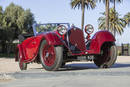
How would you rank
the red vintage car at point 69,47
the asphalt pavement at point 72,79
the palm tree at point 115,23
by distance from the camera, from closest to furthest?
the asphalt pavement at point 72,79 < the red vintage car at point 69,47 < the palm tree at point 115,23

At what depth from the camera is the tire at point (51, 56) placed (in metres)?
7.79

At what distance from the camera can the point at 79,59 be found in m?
8.54

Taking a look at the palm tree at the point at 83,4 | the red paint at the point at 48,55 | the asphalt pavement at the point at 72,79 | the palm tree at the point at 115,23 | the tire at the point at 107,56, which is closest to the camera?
the asphalt pavement at the point at 72,79

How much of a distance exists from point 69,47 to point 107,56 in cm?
153

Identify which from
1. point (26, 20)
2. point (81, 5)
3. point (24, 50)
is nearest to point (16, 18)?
point (26, 20)

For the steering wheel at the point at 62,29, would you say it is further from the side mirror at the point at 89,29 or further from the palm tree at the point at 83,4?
the palm tree at the point at 83,4

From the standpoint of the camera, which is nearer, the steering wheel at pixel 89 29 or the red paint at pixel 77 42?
the red paint at pixel 77 42

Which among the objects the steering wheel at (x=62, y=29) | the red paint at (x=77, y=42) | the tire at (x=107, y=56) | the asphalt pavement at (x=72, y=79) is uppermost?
the steering wheel at (x=62, y=29)

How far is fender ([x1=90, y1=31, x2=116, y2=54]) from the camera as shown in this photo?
27.9ft

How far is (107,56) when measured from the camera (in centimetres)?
918

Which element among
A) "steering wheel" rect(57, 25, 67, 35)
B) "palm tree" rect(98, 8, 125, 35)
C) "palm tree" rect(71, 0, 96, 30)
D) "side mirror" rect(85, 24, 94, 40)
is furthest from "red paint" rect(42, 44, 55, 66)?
"palm tree" rect(98, 8, 125, 35)

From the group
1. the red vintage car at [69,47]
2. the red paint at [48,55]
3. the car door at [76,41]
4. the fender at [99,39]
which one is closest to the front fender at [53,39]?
the red vintage car at [69,47]

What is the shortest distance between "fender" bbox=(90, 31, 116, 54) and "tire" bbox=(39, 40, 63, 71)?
50.4 inches

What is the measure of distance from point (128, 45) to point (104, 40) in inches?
1431
